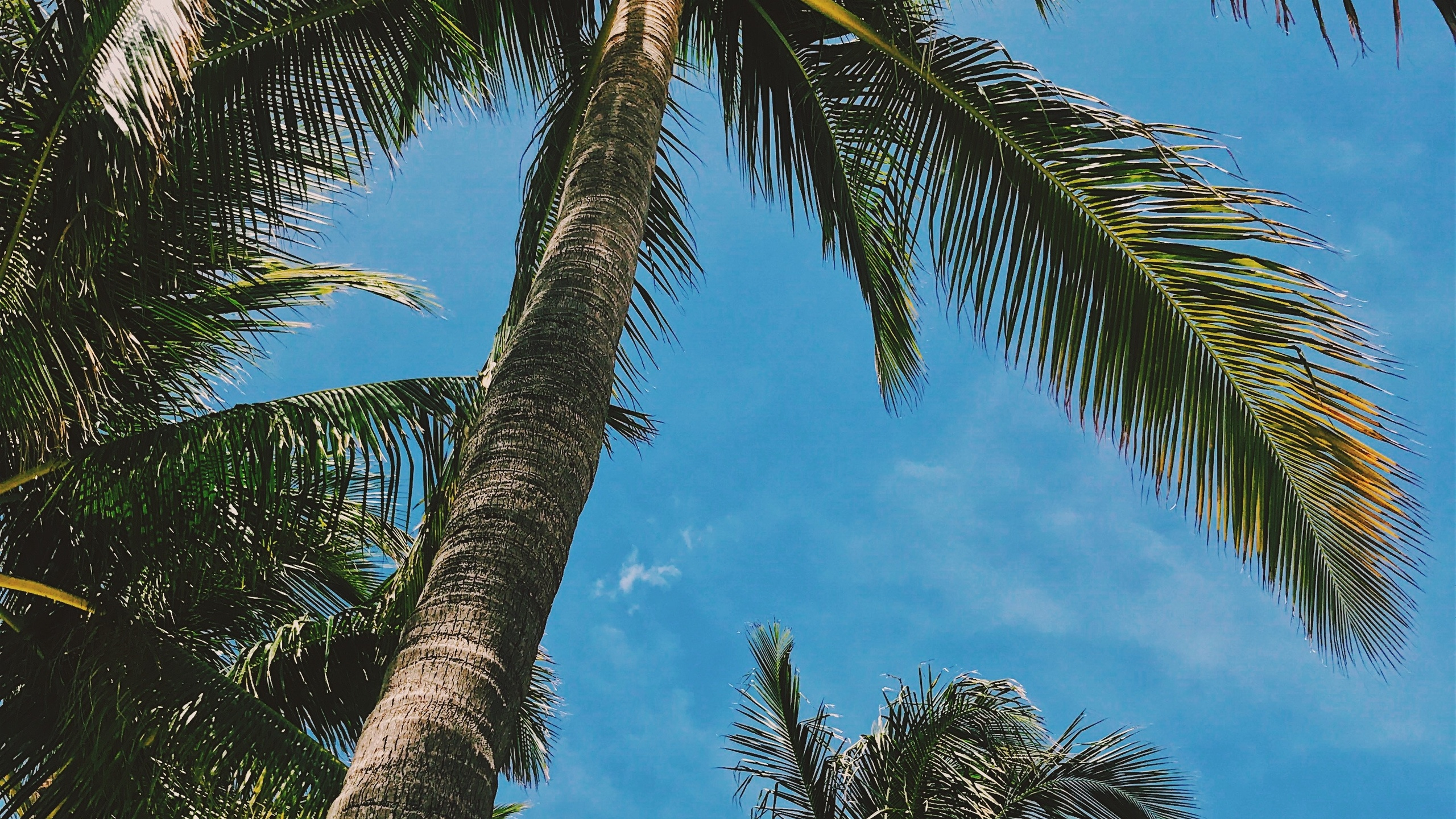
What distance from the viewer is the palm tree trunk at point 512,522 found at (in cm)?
178

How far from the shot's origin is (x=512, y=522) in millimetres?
2270

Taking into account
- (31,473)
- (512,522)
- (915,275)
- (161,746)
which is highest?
(915,275)

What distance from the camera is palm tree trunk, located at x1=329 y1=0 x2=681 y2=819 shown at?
1.78m

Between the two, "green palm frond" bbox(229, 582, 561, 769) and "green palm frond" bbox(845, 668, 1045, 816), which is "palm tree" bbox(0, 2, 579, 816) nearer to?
"green palm frond" bbox(229, 582, 561, 769)

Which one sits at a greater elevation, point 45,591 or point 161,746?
point 45,591

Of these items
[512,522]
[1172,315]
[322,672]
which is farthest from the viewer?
[322,672]

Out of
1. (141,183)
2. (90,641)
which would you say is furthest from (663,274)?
(90,641)

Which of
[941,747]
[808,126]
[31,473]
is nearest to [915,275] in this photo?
[808,126]

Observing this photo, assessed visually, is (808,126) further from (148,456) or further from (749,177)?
(148,456)

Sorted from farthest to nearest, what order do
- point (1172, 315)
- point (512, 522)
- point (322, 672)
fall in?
1. point (322, 672)
2. point (1172, 315)
3. point (512, 522)

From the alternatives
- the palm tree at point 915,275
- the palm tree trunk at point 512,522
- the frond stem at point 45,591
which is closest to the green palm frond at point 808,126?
the palm tree at point 915,275

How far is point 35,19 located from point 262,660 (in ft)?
11.5

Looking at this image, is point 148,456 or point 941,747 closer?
point 148,456

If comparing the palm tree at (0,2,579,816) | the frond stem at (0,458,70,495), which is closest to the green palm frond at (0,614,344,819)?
the palm tree at (0,2,579,816)
